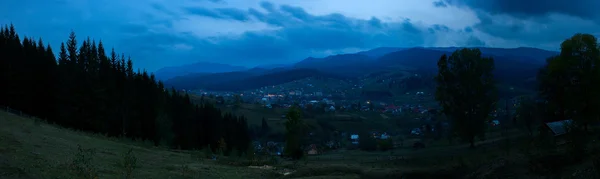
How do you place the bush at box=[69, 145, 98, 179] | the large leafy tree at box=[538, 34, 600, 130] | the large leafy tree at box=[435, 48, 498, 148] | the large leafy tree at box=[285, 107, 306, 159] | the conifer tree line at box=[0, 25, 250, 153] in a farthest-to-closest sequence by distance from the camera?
the large leafy tree at box=[285, 107, 306, 159] → the conifer tree line at box=[0, 25, 250, 153] → the large leafy tree at box=[435, 48, 498, 148] → the large leafy tree at box=[538, 34, 600, 130] → the bush at box=[69, 145, 98, 179]

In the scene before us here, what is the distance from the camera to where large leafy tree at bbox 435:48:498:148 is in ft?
118

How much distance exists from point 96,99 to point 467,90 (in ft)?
155

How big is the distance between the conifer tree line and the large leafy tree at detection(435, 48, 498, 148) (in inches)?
1291

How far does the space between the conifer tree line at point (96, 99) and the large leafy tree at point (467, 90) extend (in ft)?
108

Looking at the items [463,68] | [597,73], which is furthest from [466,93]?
[597,73]

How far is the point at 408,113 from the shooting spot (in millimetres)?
168875

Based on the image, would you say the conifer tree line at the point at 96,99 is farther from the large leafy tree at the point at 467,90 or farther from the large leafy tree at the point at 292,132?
the large leafy tree at the point at 467,90

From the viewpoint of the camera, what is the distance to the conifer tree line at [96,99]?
2029 inches

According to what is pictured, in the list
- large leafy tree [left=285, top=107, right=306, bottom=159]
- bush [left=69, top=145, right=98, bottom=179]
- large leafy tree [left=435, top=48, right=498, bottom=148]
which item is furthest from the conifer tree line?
bush [left=69, top=145, right=98, bottom=179]

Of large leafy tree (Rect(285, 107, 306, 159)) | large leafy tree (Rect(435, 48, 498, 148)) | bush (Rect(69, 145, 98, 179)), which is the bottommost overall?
large leafy tree (Rect(285, 107, 306, 159))

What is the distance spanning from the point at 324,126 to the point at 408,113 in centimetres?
5033

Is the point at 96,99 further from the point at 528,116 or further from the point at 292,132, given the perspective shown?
the point at 528,116

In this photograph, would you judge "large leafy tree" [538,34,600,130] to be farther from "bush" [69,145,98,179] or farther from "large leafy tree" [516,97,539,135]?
"bush" [69,145,98,179]

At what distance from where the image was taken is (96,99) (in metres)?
54.8
